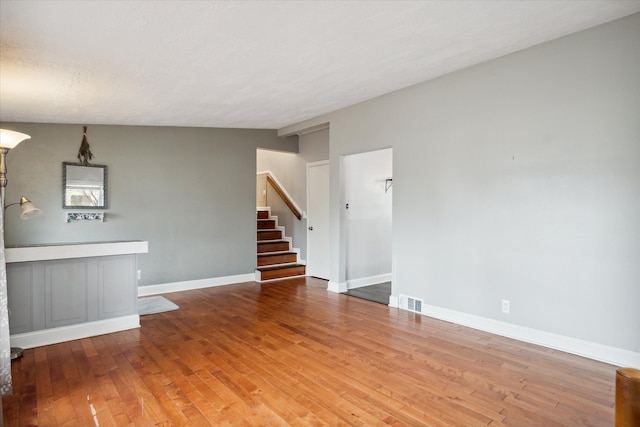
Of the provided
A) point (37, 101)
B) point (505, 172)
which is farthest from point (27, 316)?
point (505, 172)

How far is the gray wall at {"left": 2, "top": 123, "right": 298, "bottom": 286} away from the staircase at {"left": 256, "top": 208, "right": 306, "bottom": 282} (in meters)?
0.31

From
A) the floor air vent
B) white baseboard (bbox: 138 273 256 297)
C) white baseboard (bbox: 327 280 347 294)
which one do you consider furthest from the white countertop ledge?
the floor air vent

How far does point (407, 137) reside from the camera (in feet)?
15.0

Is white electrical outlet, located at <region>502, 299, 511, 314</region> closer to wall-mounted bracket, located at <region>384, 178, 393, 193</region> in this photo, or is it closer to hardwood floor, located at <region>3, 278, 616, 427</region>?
hardwood floor, located at <region>3, 278, 616, 427</region>

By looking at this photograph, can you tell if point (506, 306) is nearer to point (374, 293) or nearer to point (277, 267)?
point (374, 293)

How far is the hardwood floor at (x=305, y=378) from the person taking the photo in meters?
2.22

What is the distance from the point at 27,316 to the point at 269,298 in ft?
8.95

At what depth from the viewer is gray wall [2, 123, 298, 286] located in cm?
474

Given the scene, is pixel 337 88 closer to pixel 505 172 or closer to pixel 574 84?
pixel 505 172

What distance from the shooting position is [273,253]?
23.3ft

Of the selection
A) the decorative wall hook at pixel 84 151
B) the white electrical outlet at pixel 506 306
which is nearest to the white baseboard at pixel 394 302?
the white electrical outlet at pixel 506 306

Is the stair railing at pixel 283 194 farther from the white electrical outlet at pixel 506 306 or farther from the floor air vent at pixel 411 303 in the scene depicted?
the white electrical outlet at pixel 506 306

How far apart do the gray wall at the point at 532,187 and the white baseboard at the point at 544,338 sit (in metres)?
0.06

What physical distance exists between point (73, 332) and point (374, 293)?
3762mm
